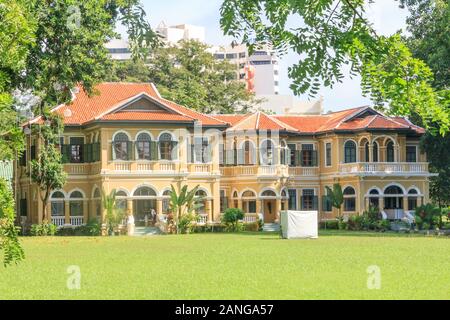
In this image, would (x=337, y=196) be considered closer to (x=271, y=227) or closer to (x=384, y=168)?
(x=384, y=168)

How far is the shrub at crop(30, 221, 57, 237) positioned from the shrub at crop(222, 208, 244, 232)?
8478mm

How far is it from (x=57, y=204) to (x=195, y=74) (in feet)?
60.5

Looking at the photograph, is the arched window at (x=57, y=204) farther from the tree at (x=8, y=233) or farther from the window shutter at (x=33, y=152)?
the tree at (x=8, y=233)

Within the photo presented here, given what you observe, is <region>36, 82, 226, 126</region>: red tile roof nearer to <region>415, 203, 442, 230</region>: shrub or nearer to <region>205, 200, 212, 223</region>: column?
<region>205, 200, 212, 223</region>: column

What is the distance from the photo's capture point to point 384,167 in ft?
163

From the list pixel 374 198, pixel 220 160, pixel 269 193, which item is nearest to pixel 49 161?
pixel 220 160

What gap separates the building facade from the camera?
4606 centimetres

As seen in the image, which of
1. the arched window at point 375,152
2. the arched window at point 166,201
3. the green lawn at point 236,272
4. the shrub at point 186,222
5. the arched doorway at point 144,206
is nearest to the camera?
the green lawn at point 236,272

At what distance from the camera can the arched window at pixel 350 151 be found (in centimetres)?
5031

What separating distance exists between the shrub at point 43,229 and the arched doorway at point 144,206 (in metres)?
Result: 4.55

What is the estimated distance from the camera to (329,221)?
49375mm

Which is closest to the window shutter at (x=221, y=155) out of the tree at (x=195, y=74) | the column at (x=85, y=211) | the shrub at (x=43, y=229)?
the column at (x=85, y=211)

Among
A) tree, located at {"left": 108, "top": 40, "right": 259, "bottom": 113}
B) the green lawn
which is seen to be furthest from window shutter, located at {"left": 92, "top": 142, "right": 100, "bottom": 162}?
the green lawn
